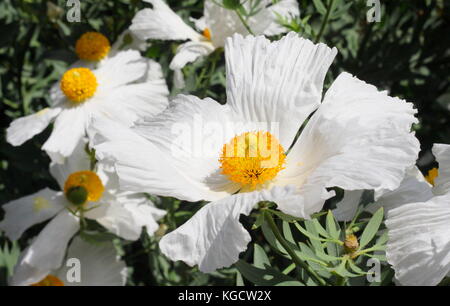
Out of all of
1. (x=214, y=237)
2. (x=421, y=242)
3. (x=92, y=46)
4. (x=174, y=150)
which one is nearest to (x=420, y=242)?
(x=421, y=242)

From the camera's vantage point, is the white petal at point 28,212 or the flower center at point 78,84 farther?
the flower center at point 78,84

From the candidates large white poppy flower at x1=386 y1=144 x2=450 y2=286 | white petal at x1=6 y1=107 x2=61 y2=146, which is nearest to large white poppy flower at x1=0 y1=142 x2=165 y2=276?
white petal at x1=6 y1=107 x2=61 y2=146

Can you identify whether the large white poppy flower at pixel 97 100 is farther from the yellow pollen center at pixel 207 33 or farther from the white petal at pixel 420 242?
the white petal at pixel 420 242

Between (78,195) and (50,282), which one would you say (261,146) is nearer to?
(78,195)

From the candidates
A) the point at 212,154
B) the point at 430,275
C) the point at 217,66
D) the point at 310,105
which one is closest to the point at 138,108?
the point at 217,66

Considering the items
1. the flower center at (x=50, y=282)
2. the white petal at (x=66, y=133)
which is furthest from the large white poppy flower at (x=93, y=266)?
the white petal at (x=66, y=133)
